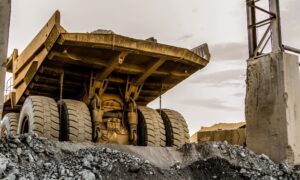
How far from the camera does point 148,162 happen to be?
5.27 m

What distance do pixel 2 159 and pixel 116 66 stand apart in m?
3.03

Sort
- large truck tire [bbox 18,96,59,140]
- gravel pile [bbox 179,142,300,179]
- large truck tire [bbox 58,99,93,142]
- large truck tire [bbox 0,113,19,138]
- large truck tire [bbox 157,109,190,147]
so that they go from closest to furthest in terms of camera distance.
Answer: gravel pile [bbox 179,142,300,179] → large truck tire [bbox 18,96,59,140] → large truck tire [bbox 58,99,93,142] → large truck tire [bbox 157,109,190,147] → large truck tire [bbox 0,113,19,138]

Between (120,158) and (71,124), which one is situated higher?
(71,124)

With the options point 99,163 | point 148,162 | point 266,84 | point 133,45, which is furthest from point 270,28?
point 99,163

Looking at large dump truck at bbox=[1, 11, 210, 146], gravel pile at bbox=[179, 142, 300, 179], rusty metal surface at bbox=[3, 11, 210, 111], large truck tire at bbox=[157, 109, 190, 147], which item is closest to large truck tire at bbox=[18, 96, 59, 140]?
large dump truck at bbox=[1, 11, 210, 146]

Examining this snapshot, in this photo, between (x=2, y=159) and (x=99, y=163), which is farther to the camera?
(x=99, y=163)

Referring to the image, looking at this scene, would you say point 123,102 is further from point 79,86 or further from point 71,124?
point 71,124

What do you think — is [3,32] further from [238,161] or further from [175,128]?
[175,128]

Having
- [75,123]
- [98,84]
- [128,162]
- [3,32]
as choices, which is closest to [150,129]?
[98,84]

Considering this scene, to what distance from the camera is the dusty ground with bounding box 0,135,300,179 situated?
4496mm

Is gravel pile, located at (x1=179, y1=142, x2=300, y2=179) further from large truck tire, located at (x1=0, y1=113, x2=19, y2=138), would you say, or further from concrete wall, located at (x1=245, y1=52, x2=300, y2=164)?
large truck tire, located at (x1=0, y1=113, x2=19, y2=138)

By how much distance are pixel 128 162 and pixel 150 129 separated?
2.21m

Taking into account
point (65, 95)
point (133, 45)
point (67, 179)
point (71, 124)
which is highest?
point (133, 45)

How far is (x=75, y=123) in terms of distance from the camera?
20.9ft
